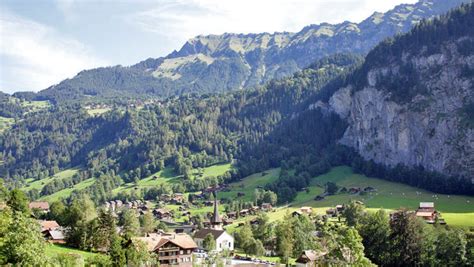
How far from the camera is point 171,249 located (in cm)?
9500

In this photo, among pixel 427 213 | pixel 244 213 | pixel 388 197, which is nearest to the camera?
pixel 427 213

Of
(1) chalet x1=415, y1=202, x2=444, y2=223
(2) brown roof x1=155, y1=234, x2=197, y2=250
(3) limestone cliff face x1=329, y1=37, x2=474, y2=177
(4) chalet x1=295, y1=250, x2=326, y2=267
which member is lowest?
(1) chalet x1=415, y1=202, x2=444, y2=223

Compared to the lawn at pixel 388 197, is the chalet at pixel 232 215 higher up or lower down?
lower down

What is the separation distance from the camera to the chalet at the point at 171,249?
93.2 m

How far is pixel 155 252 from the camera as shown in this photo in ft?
301

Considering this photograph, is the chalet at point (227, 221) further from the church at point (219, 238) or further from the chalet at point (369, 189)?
the chalet at point (369, 189)

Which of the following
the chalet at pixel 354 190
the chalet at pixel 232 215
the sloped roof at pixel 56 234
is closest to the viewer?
the sloped roof at pixel 56 234

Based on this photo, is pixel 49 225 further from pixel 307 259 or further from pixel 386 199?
Answer: pixel 386 199

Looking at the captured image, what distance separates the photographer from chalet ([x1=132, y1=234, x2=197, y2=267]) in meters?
93.2

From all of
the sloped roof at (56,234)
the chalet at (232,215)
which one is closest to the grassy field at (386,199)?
the chalet at (232,215)

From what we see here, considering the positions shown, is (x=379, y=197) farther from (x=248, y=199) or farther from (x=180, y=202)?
(x=180, y=202)

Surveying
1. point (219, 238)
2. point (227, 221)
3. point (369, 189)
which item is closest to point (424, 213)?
point (369, 189)

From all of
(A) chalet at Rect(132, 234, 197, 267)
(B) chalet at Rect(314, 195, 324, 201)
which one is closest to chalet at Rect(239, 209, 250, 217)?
(B) chalet at Rect(314, 195, 324, 201)

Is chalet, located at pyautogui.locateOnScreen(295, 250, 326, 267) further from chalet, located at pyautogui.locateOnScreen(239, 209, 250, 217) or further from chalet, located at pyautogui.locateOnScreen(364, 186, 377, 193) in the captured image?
chalet, located at pyautogui.locateOnScreen(364, 186, 377, 193)
